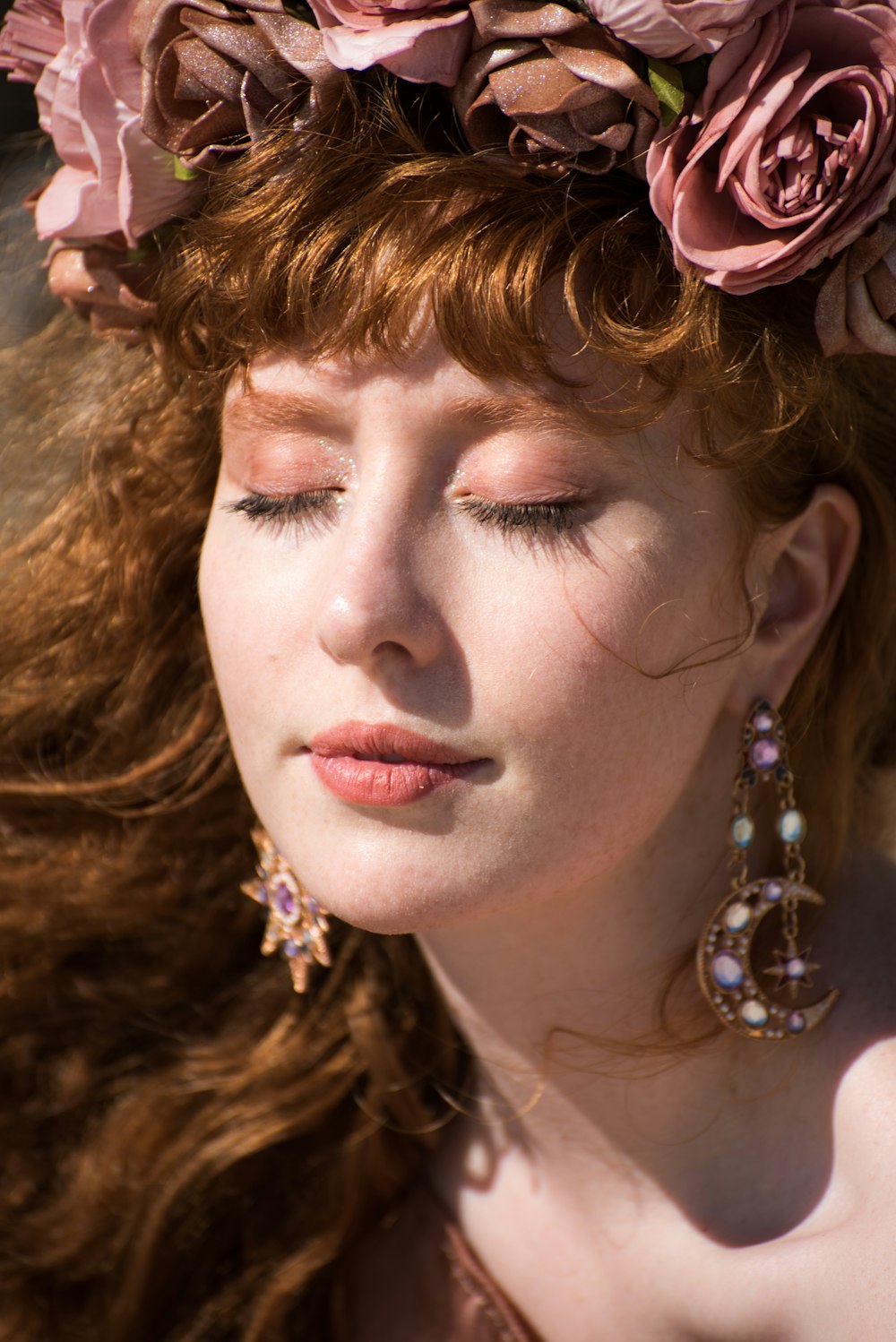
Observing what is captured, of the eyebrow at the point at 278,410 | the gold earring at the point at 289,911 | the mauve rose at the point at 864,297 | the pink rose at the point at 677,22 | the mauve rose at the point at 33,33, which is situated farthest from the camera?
the gold earring at the point at 289,911

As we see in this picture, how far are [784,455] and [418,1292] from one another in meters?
1.23

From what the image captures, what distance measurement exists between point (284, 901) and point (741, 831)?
0.60 m

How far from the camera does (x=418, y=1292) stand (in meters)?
1.89

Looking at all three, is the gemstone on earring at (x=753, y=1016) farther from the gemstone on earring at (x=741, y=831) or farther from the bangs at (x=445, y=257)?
the bangs at (x=445, y=257)

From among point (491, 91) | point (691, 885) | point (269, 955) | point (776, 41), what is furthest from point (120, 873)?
point (776, 41)

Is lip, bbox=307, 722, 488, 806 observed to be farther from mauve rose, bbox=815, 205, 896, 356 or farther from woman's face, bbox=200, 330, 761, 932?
mauve rose, bbox=815, 205, 896, 356

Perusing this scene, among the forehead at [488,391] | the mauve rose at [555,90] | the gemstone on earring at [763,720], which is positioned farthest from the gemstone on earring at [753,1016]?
the mauve rose at [555,90]

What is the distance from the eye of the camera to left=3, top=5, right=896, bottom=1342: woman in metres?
1.32

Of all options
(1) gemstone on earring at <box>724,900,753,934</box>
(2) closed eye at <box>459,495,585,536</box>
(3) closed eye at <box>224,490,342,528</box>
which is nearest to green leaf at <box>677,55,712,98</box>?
(2) closed eye at <box>459,495,585,536</box>

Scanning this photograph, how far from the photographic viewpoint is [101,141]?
1455 millimetres

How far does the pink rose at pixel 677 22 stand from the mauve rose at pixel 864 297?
0.22m

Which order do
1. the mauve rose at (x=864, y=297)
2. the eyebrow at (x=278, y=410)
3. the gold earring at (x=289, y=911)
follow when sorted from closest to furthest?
the mauve rose at (x=864, y=297) < the eyebrow at (x=278, y=410) < the gold earring at (x=289, y=911)

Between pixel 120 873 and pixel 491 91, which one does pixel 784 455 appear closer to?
pixel 491 91

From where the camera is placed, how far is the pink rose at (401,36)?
1.22 m
